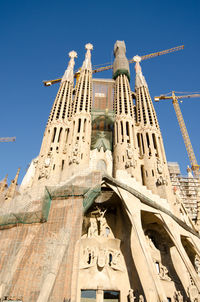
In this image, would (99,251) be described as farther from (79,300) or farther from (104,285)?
(79,300)

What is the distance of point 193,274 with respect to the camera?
1319 cm

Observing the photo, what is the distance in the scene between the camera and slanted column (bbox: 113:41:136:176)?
2120cm

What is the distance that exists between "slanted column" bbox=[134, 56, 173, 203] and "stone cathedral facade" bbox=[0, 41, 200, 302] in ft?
0.36

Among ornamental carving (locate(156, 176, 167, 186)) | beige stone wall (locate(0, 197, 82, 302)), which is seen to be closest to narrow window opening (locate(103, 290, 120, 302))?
beige stone wall (locate(0, 197, 82, 302))

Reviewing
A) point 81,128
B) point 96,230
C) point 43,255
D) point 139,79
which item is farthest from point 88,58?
point 43,255

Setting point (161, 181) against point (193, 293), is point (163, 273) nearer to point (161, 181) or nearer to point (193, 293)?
point (193, 293)

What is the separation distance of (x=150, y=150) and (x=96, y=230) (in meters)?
10.7

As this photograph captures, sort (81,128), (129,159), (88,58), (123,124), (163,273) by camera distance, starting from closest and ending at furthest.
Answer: (163,273), (129,159), (81,128), (123,124), (88,58)

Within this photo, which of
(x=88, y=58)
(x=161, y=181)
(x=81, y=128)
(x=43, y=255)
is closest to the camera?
(x=43, y=255)

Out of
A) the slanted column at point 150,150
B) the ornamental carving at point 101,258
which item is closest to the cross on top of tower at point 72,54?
the slanted column at point 150,150

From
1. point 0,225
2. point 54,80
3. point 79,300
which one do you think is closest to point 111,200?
point 79,300

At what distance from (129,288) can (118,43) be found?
38.8 metres

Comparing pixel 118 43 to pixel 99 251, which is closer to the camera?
pixel 99 251

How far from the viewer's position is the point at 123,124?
970 inches
